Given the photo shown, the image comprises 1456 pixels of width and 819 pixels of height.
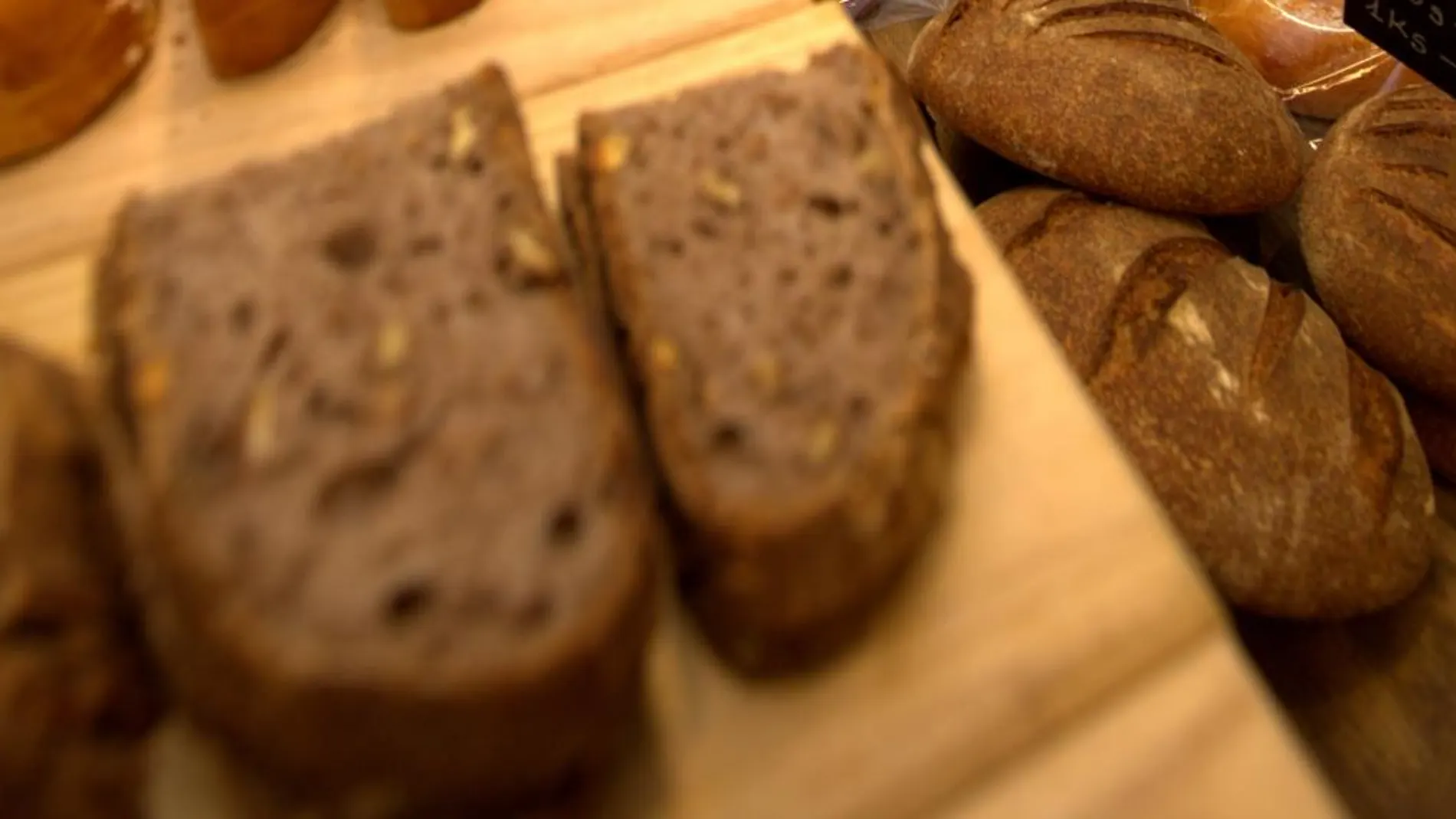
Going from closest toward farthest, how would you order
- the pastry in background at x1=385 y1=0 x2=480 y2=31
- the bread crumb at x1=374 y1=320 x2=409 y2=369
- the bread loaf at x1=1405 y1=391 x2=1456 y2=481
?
1. the bread crumb at x1=374 y1=320 x2=409 y2=369
2. the pastry in background at x1=385 y1=0 x2=480 y2=31
3. the bread loaf at x1=1405 y1=391 x2=1456 y2=481

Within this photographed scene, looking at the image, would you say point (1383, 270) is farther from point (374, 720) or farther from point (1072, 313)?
point (374, 720)

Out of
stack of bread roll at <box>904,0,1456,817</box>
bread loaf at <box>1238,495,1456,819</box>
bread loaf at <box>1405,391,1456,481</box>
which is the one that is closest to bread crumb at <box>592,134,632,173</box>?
stack of bread roll at <box>904,0,1456,817</box>

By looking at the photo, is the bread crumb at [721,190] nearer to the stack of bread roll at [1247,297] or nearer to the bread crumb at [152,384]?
the bread crumb at [152,384]

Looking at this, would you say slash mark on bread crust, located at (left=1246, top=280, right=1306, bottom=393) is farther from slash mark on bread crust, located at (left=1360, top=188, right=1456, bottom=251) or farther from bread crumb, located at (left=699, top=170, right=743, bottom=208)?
bread crumb, located at (left=699, top=170, right=743, bottom=208)

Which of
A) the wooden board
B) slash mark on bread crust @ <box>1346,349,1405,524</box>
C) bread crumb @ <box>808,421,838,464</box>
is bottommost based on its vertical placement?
slash mark on bread crust @ <box>1346,349,1405,524</box>

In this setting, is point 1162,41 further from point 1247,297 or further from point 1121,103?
point 1247,297

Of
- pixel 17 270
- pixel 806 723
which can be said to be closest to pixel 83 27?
pixel 17 270

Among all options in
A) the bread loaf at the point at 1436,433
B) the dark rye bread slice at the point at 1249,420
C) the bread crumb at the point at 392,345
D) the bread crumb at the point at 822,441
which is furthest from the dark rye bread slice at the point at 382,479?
the bread loaf at the point at 1436,433
